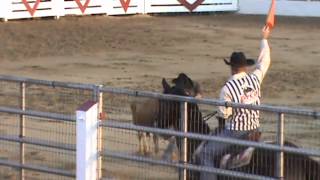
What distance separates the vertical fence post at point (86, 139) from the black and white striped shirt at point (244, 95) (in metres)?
1.06

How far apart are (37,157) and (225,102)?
3.65 meters

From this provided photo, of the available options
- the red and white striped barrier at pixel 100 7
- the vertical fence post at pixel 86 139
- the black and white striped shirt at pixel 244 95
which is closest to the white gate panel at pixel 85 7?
the red and white striped barrier at pixel 100 7

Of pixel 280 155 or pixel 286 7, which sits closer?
pixel 280 155

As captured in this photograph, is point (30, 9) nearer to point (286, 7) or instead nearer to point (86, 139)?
point (286, 7)

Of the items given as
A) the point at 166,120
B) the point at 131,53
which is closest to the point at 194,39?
the point at 131,53

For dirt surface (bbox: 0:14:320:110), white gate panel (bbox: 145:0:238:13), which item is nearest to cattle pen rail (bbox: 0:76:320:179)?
dirt surface (bbox: 0:14:320:110)

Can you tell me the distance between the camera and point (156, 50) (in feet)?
78.4

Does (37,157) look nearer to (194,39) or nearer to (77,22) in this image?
(194,39)

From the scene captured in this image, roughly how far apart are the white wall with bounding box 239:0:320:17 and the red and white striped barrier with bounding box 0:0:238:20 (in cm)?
49

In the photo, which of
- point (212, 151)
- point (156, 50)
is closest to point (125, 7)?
point (156, 50)

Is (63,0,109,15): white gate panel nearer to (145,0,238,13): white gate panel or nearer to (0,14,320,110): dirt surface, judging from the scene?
(0,14,320,110): dirt surface

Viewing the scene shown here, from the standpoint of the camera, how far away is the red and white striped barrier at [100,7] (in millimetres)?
30641

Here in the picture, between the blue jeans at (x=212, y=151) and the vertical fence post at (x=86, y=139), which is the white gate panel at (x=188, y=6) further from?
the blue jeans at (x=212, y=151)

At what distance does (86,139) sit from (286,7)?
100 feet
